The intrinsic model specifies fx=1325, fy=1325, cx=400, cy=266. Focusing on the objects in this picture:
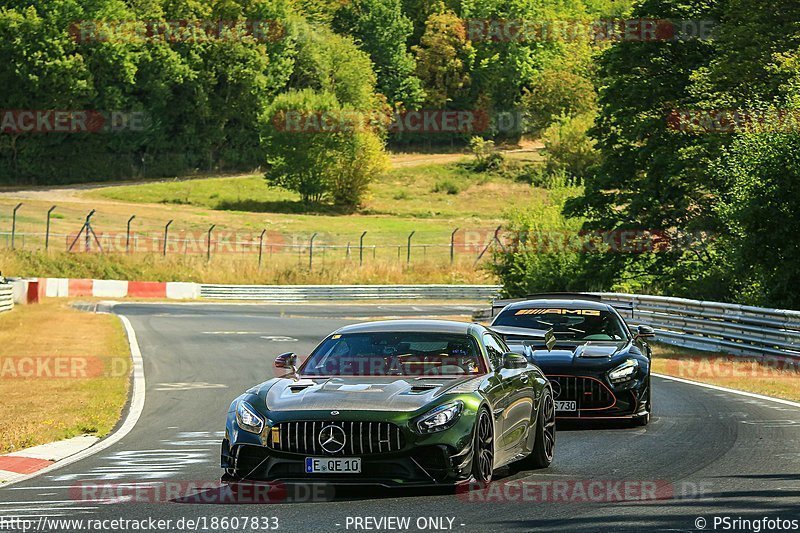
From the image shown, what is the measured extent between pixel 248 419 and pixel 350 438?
852mm

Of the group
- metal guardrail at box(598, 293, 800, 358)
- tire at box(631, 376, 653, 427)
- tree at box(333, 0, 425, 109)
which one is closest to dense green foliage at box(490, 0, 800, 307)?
metal guardrail at box(598, 293, 800, 358)

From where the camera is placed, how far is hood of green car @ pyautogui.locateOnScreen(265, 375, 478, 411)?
9789 millimetres

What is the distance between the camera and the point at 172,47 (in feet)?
358

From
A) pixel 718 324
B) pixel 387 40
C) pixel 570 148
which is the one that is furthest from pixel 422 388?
pixel 387 40

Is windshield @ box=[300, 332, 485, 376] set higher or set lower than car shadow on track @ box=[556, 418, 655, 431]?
higher

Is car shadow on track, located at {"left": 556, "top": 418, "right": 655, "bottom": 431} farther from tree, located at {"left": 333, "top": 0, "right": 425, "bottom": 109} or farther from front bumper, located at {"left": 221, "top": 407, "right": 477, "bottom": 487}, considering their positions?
tree, located at {"left": 333, "top": 0, "right": 425, "bottom": 109}

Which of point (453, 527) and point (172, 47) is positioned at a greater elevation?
point (172, 47)

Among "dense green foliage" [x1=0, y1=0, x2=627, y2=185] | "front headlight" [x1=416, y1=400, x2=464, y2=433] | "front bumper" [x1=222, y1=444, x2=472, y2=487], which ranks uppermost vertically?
"dense green foliage" [x1=0, y1=0, x2=627, y2=185]

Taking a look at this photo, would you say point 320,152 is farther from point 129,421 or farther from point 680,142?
point 129,421

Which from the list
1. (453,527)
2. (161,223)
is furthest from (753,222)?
(161,223)

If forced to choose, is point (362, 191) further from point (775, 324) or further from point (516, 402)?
point (516, 402)

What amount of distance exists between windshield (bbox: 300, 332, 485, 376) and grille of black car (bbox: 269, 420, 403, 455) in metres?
1.27

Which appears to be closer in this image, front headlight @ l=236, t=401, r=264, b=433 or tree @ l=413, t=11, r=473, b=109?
front headlight @ l=236, t=401, r=264, b=433

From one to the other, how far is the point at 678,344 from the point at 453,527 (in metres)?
22.6
